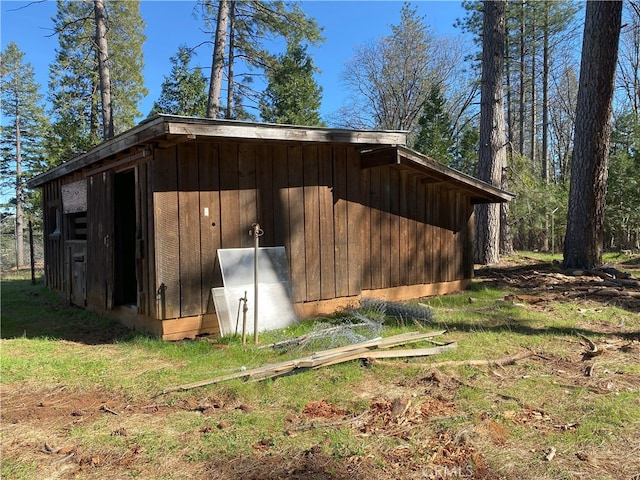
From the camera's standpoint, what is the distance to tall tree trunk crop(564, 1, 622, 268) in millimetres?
8789

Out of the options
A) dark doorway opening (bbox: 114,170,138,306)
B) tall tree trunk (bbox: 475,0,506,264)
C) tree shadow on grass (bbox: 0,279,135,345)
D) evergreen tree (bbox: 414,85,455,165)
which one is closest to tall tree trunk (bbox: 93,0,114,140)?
tree shadow on grass (bbox: 0,279,135,345)

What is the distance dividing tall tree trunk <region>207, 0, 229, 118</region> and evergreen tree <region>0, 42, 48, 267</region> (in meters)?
16.6

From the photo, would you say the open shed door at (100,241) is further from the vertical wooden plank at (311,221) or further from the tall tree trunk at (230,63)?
the tall tree trunk at (230,63)

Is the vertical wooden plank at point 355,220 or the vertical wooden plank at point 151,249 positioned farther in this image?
the vertical wooden plank at point 355,220

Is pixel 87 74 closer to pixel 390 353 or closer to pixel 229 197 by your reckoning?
pixel 229 197

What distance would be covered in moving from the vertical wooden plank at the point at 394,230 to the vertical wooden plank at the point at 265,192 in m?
2.35

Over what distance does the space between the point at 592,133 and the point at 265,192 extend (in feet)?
23.7

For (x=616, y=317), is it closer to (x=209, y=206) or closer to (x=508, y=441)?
(x=508, y=441)

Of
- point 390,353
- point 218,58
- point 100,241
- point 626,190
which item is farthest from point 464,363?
point 626,190

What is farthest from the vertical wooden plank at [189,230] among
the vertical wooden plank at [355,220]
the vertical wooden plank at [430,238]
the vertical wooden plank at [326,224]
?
the vertical wooden plank at [430,238]

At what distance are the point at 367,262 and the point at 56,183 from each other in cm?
680

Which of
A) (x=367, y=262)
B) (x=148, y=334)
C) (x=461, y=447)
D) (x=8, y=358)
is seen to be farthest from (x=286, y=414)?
(x=367, y=262)

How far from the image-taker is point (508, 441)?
2826mm

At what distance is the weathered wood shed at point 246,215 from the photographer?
5.28 m
